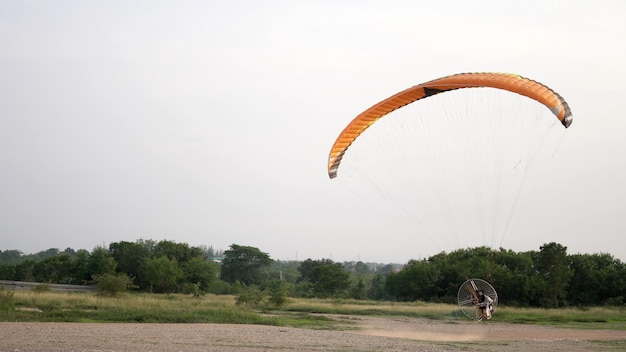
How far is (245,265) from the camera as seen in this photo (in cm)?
9112

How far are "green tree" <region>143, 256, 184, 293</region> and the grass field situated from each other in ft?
42.4

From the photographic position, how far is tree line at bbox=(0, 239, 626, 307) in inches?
1924

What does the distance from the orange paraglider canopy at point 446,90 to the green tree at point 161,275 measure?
1345 inches

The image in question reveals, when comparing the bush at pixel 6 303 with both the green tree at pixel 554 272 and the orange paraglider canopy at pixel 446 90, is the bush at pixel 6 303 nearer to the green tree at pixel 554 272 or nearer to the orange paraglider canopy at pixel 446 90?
the orange paraglider canopy at pixel 446 90

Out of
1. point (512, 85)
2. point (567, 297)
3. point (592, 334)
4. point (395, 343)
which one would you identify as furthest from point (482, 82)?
point (567, 297)

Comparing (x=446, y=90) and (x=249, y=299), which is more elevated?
(x=446, y=90)

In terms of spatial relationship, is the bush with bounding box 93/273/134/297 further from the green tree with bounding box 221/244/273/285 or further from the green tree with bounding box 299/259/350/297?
the green tree with bounding box 221/244/273/285

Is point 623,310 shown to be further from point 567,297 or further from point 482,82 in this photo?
point 482,82

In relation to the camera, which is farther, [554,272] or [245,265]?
[245,265]

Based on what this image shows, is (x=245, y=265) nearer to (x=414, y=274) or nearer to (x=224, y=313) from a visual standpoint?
(x=414, y=274)

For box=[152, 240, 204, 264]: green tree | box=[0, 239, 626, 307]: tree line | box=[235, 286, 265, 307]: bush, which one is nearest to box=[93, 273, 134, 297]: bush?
box=[0, 239, 626, 307]: tree line

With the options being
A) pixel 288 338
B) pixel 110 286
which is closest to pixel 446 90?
pixel 288 338

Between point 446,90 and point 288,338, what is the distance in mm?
10174

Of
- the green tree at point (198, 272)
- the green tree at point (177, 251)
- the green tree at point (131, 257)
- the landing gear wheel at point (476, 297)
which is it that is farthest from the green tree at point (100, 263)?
the landing gear wheel at point (476, 297)
